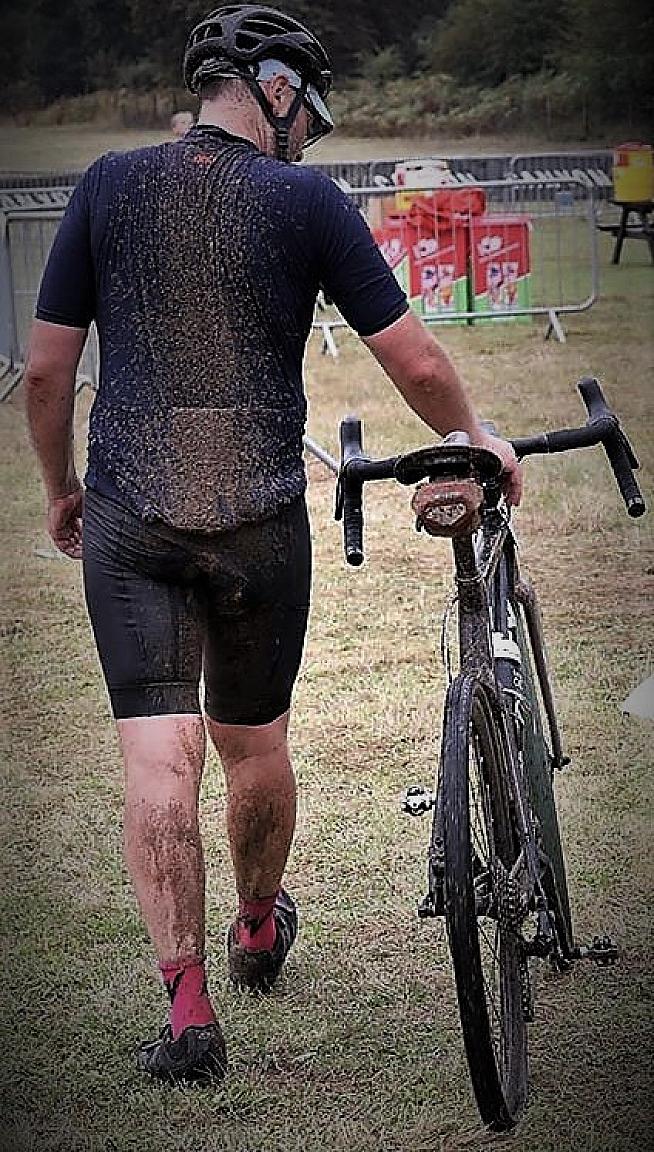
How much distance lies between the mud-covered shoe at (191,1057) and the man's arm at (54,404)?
60 centimetres

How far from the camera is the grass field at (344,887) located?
1884 millimetres

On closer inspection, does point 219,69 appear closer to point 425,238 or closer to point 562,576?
point 562,576

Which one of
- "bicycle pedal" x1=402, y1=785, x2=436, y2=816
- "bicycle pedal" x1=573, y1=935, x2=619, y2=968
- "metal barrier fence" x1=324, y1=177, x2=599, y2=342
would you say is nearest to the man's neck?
"bicycle pedal" x1=402, y1=785, x2=436, y2=816

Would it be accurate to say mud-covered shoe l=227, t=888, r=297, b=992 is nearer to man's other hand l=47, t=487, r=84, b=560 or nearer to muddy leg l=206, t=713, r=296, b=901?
muddy leg l=206, t=713, r=296, b=901

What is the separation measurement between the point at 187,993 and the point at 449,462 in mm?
681

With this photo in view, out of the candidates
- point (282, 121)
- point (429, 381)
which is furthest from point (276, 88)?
point (429, 381)

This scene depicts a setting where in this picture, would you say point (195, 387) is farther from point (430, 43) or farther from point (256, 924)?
point (430, 43)

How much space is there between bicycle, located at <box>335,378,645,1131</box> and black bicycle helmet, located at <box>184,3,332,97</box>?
1.28ft

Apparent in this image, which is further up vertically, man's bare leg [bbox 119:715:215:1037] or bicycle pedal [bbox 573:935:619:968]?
man's bare leg [bbox 119:715:215:1037]

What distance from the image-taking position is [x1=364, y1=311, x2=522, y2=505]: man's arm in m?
1.74

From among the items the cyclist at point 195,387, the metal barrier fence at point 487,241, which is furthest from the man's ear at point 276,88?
the metal barrier fence at point 487,241

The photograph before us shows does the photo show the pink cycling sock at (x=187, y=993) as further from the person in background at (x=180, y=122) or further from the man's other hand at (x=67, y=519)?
the person in background at (x=180, y=122)

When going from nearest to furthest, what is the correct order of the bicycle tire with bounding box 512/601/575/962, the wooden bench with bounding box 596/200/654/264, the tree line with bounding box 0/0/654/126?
the bicycle tire with bounding box 512/601/575/962
the tree line with bounding box 0/0/654/126
the wooden bench with bounding box 596/200/654/264

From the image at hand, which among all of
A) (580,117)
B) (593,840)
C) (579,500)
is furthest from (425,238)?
(593,840)
